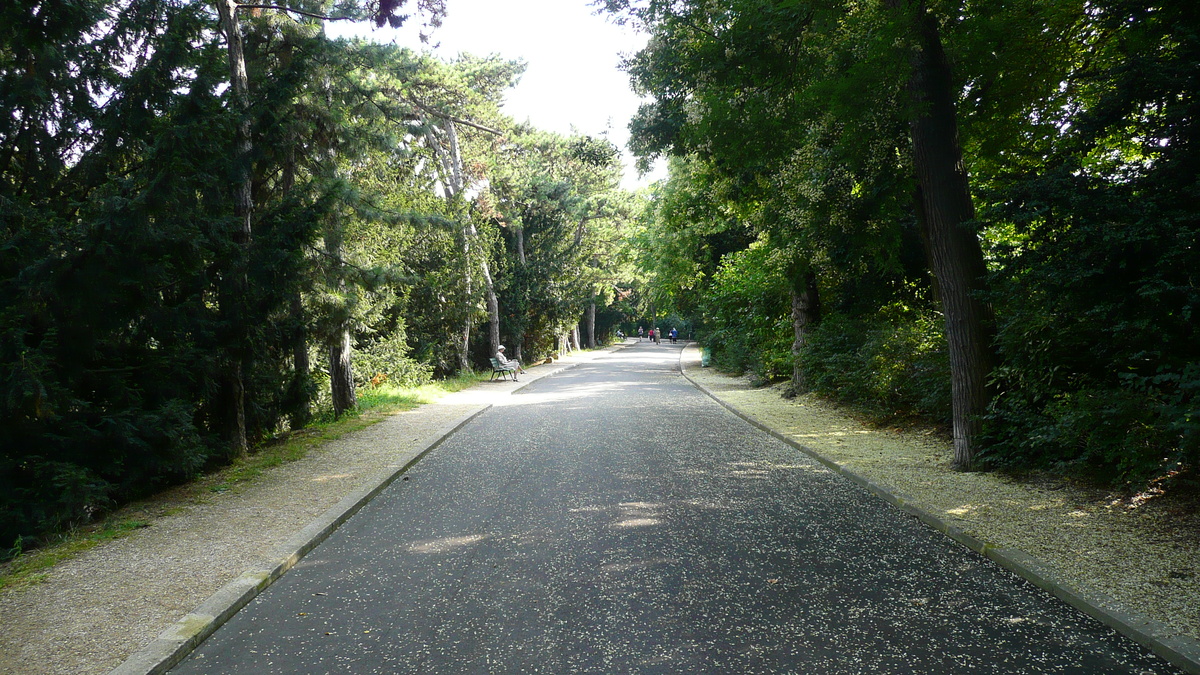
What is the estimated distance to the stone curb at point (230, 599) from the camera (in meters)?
3.67

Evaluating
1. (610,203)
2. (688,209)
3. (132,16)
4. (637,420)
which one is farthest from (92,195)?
(610,203)

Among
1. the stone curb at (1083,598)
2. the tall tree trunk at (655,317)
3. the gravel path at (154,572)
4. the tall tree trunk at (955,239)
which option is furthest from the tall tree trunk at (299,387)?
the tall tree trunk at (655,317)

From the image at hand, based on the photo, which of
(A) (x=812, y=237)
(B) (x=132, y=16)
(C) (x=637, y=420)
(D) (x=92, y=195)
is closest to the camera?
(D) (x=92, y=195)

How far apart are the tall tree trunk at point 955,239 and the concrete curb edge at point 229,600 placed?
6978 millimetres

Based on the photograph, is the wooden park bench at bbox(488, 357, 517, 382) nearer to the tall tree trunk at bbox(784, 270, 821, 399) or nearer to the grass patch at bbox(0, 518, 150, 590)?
the tall tree trunk at bbox(784, 270, 821, 399)

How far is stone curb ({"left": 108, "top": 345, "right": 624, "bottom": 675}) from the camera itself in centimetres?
367

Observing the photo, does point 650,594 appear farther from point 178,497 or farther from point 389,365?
point 389,365

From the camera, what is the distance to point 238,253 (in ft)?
28.3

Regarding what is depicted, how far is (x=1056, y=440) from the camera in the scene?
6.91 m

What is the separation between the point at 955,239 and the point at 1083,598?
486cm

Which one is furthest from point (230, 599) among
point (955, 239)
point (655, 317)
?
point (655, 317)

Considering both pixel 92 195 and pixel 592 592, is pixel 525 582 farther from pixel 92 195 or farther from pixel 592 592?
pixel 92 195

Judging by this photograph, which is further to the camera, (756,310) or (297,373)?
(756,310)

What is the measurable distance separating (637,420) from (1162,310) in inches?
349
